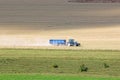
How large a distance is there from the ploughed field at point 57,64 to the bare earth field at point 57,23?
2780mm

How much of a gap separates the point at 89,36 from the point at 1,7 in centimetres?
1135

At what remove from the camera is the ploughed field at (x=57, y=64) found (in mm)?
14883

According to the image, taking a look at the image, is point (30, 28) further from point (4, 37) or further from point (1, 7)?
point (1, 7)

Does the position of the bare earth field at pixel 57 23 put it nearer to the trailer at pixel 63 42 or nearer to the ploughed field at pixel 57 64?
the trailer at pixel 63 42

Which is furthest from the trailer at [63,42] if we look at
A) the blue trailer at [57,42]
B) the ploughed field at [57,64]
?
the ploughed field at [57,64]

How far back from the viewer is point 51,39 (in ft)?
84.9

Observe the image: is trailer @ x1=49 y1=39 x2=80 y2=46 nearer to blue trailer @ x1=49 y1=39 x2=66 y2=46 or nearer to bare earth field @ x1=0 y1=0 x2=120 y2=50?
blue trailer @ x1=49 y1=39 x2=66 y2=46

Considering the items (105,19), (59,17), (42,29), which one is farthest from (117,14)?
(42,29)

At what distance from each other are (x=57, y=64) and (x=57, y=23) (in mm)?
13244

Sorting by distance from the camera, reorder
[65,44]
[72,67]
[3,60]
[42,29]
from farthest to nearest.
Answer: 1. [42,29]
2. [65,44]
3. [3,60]
4. [72,67]

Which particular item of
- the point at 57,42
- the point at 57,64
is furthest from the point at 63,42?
the point at 57,64

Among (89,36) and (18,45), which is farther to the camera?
(89,36)

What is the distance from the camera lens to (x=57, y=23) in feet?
102

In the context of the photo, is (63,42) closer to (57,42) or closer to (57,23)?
(57,42)
